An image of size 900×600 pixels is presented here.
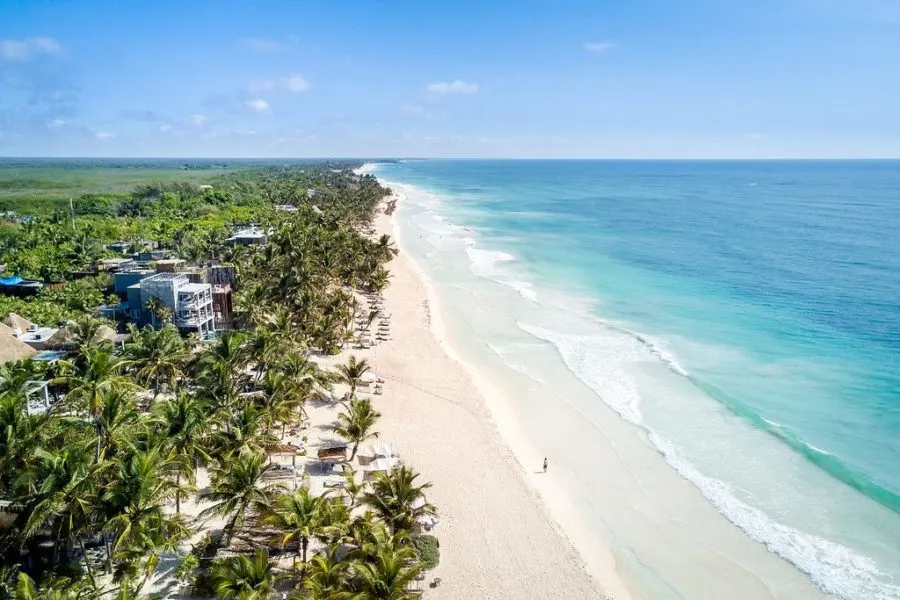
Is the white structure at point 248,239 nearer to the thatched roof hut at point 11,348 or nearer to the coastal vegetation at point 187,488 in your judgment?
the coastal vegetation at point 187,488

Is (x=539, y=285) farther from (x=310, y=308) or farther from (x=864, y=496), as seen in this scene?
(x=864, y=496)

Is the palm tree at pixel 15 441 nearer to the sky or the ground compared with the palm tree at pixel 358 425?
nearer to the sky

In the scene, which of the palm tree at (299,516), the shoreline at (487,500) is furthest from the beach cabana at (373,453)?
the palm tree at (299,516)

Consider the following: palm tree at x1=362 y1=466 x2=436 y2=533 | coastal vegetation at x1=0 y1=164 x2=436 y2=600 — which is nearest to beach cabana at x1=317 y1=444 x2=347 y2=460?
coastal vegetation at x1=0 y1=164 x2=436 y2=600

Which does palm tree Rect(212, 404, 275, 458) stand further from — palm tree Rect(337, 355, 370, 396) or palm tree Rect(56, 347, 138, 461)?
palm tree Rect(337, 355, 370, 396)

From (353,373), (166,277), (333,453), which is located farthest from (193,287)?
(333,453)

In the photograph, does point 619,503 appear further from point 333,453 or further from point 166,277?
point 166,277

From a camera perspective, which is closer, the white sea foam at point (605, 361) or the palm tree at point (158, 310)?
the white sea foam at point (605, 361)
